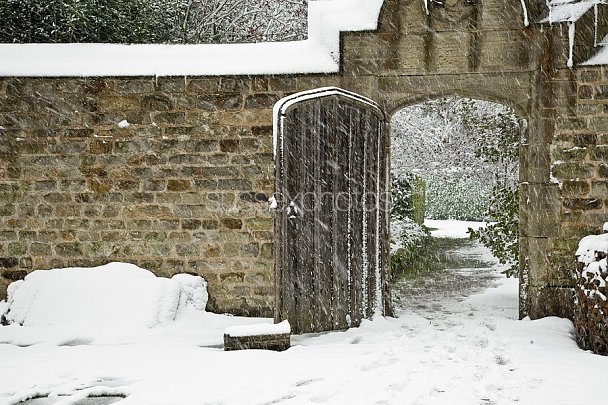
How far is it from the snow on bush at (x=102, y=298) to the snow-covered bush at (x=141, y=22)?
159 inches

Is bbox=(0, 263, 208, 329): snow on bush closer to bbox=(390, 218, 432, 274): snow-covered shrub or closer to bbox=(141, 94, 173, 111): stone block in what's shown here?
bbox=(141, 94, 173, 111): stone block

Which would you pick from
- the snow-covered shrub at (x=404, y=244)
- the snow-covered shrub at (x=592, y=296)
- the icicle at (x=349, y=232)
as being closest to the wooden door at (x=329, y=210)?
the icicle at (x=349, y=232)

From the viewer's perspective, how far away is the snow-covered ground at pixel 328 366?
387 cm

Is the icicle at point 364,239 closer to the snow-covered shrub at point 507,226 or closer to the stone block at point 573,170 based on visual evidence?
the stone block at point 573,170

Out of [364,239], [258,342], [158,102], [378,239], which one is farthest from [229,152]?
[258,342]

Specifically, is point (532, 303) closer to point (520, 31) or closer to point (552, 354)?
point (552, 354)

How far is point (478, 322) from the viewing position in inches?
240

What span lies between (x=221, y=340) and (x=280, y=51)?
3044mm

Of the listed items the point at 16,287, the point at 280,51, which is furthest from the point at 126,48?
the point at 16,287

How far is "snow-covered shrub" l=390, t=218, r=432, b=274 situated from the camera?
9.95 metres

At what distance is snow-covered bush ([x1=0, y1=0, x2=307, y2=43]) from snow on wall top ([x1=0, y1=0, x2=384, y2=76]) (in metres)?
2.22

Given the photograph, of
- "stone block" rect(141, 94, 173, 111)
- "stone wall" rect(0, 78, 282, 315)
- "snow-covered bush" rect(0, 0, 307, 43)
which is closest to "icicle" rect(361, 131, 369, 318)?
"stone wall" rect(0, 78, 282, 315)

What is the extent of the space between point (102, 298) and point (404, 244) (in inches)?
241

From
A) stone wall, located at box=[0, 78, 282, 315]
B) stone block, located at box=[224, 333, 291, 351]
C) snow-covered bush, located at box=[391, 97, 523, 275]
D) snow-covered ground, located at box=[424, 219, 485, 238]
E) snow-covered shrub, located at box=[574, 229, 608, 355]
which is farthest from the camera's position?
snow-covered ground, located at box=[424, 219, 485, 238]
